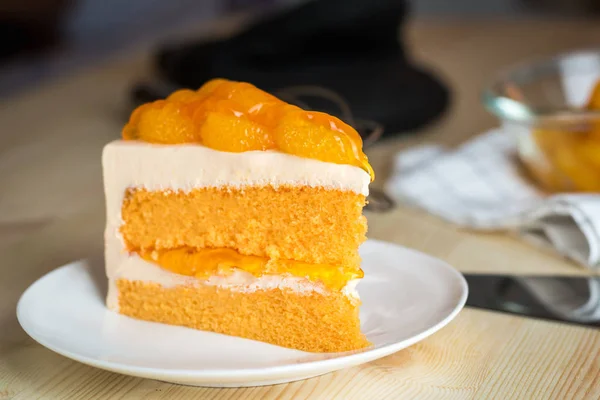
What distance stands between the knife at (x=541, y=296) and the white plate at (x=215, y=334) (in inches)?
5.0

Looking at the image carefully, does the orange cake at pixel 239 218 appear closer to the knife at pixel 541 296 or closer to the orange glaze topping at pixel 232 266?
the orange glaze topping at pixel 232 266

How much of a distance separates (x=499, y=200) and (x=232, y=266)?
778 millimetres

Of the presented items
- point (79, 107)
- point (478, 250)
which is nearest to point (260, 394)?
point (478, 250)

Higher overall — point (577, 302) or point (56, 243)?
point (56, 243)

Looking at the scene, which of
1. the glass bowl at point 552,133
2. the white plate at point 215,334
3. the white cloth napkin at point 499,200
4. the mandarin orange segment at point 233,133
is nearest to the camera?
the white plate at point 215,334

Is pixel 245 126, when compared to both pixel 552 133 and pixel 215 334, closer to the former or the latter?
pixel 215 334

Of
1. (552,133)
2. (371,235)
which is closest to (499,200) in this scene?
(552,133)

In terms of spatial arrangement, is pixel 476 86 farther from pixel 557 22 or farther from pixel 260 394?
pixel 260 394

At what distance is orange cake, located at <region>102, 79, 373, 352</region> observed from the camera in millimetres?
1054

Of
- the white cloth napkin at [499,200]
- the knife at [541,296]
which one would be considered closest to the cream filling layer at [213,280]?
the knife at [541,296]

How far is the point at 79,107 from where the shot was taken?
2.43 m

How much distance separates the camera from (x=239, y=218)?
1110 mm

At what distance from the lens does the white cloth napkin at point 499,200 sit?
1.41 m

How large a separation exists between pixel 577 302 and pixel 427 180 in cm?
54
